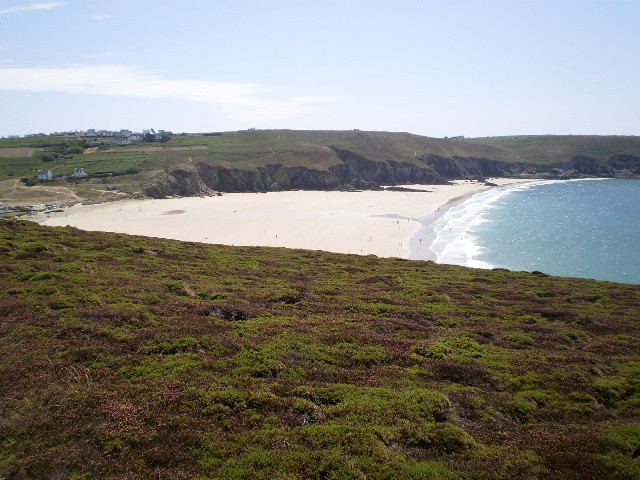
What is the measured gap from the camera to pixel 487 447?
31.6 feet

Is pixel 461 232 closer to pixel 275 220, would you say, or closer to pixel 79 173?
pixel 275 220

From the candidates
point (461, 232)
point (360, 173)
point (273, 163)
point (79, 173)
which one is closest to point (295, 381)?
point (461, 232)

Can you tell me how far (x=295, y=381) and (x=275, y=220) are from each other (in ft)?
204

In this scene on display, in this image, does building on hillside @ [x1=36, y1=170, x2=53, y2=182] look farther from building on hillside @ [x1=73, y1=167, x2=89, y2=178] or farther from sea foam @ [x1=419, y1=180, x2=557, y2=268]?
sea foam @ [x1=419, y1=180, x2=557, y2=268]

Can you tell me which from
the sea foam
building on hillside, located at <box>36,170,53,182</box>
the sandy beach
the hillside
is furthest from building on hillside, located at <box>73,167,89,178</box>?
the sea foam

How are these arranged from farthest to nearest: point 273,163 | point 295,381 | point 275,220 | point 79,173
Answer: point 273,163
point 79,173
point 275,220
point 295,381

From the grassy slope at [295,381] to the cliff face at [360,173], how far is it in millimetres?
85572

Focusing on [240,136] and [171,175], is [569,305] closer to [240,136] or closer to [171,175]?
[171,175]

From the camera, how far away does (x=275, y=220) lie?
241ft

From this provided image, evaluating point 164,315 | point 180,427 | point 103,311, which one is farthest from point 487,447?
point 103,311

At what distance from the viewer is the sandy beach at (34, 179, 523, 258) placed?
5859 cm

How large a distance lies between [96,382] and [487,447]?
9.59m

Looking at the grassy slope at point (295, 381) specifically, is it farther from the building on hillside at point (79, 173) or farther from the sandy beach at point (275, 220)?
the building on hillside at point (79, 173)

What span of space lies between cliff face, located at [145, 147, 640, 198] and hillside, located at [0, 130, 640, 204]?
29cm
